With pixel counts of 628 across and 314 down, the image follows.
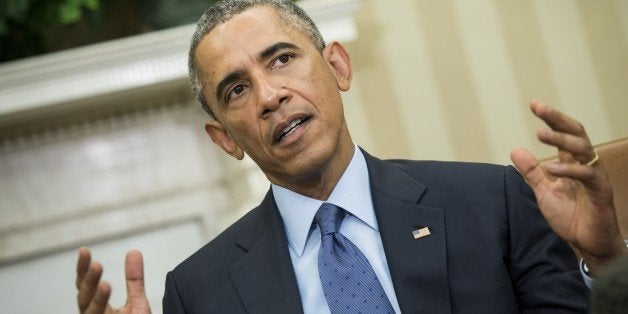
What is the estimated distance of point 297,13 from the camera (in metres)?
1.85

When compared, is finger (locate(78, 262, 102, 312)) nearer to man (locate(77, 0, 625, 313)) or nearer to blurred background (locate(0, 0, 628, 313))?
man (locate(77, 0, 625, 313))

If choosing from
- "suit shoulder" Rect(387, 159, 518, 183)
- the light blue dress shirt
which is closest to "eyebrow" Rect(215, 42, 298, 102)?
the light blue dress shirt

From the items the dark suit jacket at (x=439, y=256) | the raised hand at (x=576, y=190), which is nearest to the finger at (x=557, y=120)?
the raised hand at (x=576, y=190)

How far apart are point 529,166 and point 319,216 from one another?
482 millimetres

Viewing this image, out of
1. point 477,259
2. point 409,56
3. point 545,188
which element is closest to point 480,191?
point 477,259

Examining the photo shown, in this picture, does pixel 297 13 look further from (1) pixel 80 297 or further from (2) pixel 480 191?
(1) pixel 80 297

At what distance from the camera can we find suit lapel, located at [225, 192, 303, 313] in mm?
1656

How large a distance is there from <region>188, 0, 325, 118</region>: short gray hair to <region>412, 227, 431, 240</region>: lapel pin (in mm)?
464

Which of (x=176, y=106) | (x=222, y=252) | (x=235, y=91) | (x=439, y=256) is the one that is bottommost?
(x=439, y=256)

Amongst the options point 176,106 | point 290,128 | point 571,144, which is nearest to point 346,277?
point 290,128

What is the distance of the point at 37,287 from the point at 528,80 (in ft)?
5.49

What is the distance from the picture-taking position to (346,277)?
5.24 feet

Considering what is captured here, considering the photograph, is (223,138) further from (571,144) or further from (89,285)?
(571,144)

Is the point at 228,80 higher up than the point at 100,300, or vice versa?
the point at 228,80
